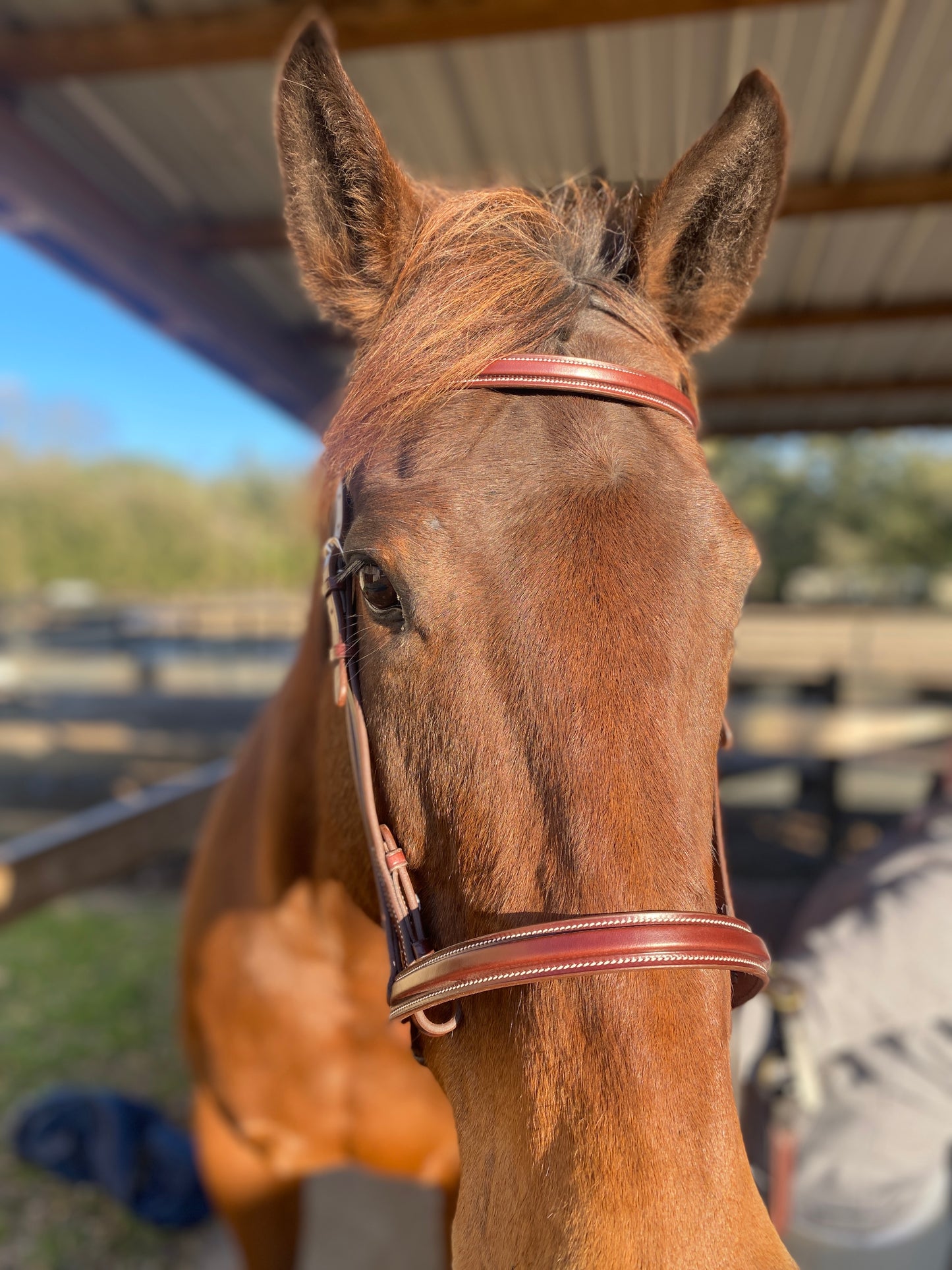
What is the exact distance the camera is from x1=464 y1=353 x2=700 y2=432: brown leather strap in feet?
3.59

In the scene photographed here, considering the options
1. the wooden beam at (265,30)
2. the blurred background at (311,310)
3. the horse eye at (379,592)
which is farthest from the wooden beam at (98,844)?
the wooden beam at (265,30)

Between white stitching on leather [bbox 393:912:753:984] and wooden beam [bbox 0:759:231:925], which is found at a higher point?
white stitching on leather [bbox 393:912:753:984]

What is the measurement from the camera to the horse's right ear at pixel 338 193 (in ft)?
3.80

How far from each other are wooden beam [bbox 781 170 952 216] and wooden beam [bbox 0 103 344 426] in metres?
2.98

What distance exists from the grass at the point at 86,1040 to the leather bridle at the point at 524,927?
8.51 feet

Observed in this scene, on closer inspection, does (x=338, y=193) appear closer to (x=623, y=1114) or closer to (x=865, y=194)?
(x=623, y=1114)

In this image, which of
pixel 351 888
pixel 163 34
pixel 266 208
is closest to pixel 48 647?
pixel 266 208

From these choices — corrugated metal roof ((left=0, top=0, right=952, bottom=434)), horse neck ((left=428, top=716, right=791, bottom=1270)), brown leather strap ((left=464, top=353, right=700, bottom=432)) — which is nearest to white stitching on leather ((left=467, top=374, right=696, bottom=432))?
brown leather strap ((left=464, top=353, right=700, bottom=432))

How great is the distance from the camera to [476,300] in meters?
1.14

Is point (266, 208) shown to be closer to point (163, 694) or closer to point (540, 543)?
point (540, 543)

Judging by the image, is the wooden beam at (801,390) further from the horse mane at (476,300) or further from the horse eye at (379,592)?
the horse eye at (379,592)

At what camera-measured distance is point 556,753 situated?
88cm

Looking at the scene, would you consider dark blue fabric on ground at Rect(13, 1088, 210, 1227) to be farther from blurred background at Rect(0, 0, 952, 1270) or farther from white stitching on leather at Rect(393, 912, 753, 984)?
white stitching on leather at Rect(393, 912, 753, 984)

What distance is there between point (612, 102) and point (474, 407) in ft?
9.32
